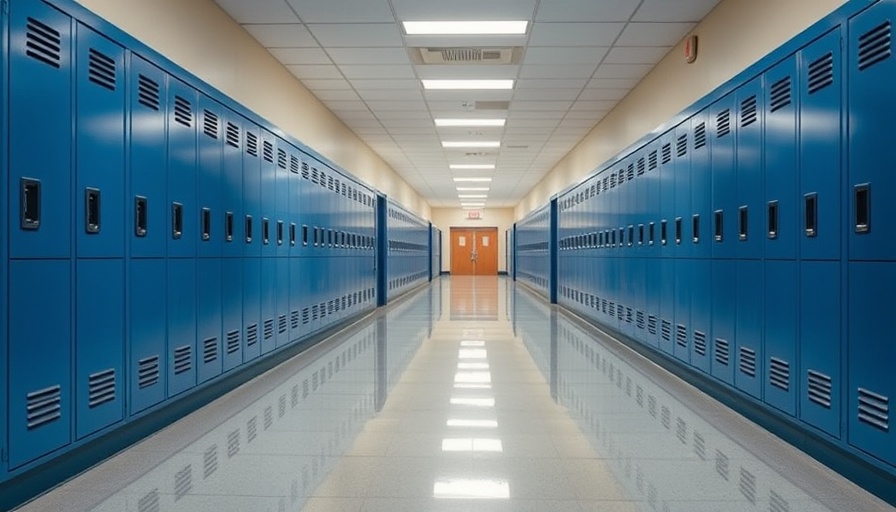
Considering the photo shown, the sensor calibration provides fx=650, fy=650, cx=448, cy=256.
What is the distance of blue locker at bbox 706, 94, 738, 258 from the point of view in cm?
421

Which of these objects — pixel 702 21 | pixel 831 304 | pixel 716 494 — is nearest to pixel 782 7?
pixel 702 21

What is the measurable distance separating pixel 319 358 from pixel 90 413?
3538 mm

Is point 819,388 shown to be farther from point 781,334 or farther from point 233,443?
point 233,443

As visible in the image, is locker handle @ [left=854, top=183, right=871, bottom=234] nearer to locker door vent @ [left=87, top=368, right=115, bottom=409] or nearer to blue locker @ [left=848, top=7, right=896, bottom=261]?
blue locker @ [left=848, top=7, right=896, bottom=261]

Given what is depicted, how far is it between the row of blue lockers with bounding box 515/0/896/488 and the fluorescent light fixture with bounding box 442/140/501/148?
655cm

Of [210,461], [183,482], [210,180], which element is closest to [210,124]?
[210,180]

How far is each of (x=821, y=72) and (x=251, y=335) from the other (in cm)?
432

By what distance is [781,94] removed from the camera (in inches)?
139

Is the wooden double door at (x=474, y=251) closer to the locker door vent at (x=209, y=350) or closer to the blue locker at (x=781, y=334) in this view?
the locker door vent at (x=209, y=350)

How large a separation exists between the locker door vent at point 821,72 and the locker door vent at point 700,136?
60.7 inches

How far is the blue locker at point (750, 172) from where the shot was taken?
3809 mm

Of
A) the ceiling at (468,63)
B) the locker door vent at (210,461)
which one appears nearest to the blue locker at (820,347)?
the locker door vent at (210,461)

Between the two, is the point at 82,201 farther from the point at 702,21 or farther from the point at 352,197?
the point at 352,197

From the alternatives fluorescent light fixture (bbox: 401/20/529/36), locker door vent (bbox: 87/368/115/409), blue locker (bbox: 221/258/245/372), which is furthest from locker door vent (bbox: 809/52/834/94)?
blue locker (bbox: 221/258/245/372)
